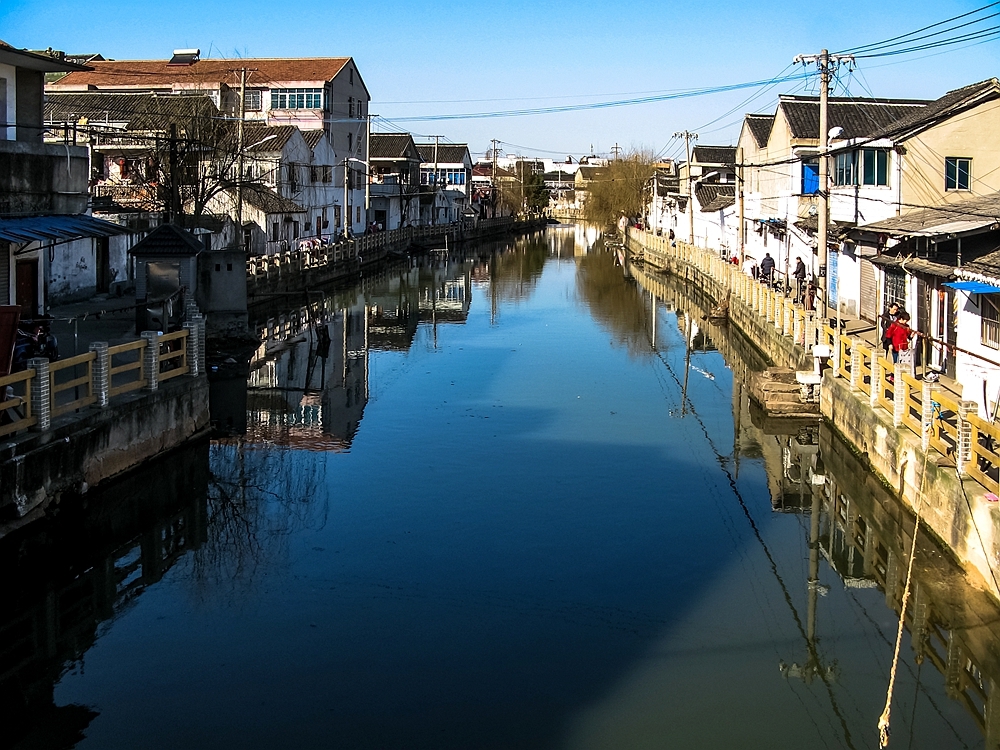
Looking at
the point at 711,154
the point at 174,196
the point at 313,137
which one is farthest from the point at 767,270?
the point at 711,154

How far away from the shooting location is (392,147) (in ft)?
271

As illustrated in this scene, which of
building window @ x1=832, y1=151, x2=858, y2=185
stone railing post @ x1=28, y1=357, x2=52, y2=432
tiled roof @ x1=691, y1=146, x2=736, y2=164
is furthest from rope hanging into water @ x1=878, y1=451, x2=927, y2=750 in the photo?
tiled roof @ x1=691, y1=146, x2=736, y2=164

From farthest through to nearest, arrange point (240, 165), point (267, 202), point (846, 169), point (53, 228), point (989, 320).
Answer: point (267, 202) < point (240, 165) < point (846, 169) < point (53, 228) < point (989, 320)

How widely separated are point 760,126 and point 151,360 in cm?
3583

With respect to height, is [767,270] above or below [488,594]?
above

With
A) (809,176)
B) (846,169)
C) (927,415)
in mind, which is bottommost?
(927,415)

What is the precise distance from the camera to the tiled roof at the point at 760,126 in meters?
45.6

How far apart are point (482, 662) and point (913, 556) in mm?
5445

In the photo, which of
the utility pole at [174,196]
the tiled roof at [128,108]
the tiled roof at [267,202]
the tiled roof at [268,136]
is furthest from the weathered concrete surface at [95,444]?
the tiled roof at [268,136]

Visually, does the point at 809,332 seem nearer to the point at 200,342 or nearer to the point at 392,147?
the point at 200,342

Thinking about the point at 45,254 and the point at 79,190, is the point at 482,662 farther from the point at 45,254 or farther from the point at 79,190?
the point at 45,254

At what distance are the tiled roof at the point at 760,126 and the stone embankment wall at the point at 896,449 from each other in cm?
1710

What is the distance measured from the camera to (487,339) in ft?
107

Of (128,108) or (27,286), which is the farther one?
(128,108)
